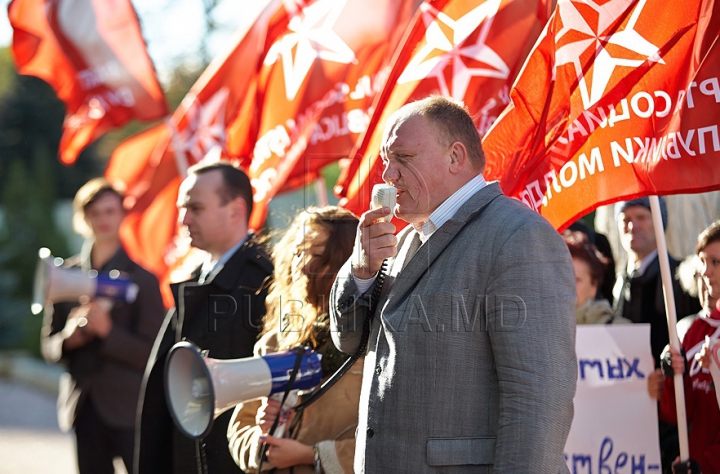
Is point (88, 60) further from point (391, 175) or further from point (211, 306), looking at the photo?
point (391, 175)

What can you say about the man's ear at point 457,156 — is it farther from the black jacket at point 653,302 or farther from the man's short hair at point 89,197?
the man's short hair at point 89,197

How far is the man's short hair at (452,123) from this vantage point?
103 inches

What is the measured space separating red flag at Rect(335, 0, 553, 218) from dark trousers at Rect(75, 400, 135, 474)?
7.49 feet

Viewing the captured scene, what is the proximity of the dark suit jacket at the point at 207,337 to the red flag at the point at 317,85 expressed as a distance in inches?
62.9

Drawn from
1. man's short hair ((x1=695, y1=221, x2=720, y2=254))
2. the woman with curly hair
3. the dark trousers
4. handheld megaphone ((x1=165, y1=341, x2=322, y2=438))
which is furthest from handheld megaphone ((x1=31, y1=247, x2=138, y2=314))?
man's short hair ((x1=695, y1=221, x2=720, y2=254))

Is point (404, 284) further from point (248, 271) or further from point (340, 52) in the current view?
point (340, 52)

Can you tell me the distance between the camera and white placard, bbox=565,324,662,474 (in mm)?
3945

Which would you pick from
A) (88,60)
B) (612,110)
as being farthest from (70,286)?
(612,110)

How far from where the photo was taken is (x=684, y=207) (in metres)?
6.16

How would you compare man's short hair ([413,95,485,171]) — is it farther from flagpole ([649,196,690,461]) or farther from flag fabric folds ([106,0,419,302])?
flag fabric folds ([106,0,419,302])

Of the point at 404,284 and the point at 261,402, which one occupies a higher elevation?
the point at 404,284

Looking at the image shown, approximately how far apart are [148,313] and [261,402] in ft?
7.95

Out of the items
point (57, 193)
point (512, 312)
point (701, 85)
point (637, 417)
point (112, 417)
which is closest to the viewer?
point (512, 312)

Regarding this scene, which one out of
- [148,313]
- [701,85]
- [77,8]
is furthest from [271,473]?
[77,8]
